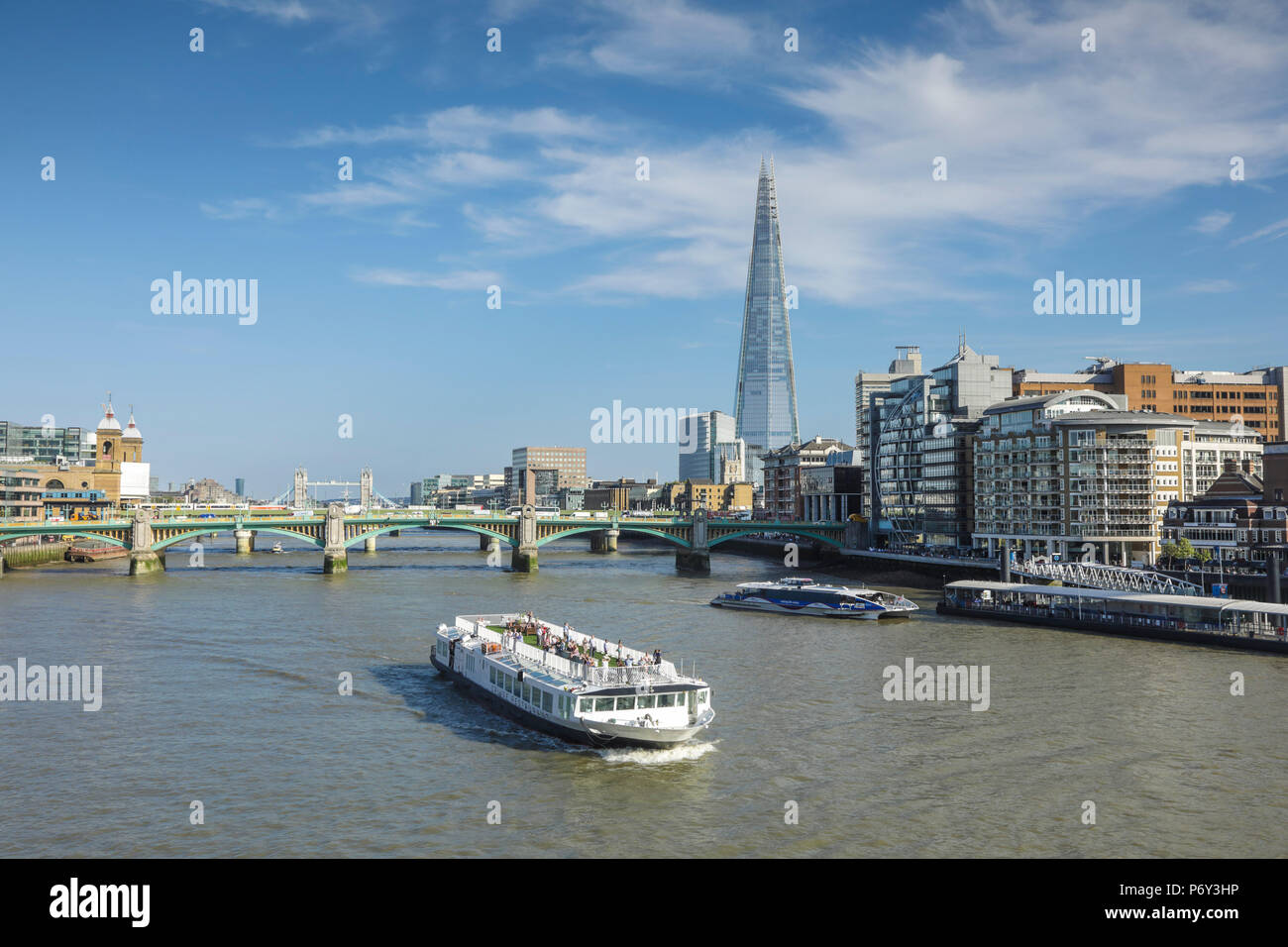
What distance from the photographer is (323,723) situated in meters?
37.8

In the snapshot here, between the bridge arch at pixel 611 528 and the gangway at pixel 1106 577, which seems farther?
the bridge arch at pixel 611 528

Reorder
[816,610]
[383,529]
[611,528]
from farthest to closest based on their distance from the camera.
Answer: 1. [383,529]
2. [611,528]
3. [816,610]

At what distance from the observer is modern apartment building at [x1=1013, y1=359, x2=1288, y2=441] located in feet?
454

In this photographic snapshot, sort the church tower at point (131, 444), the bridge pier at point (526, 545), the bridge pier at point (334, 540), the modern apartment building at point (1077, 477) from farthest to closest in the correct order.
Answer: the church tower at point (131, 444)
the bridge pier at point (526, 545)
the bridge pier at point (334, 540)
the modern apartment building at point (1077, 477)

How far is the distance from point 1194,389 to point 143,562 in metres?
137

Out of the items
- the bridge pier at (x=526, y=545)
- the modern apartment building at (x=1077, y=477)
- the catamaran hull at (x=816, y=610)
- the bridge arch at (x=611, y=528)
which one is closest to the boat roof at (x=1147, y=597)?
the catamaran hull at (x=816, y=610)

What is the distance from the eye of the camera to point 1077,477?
9538 cm

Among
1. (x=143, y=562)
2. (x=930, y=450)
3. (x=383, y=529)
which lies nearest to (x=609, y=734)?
(x=143, y=562)

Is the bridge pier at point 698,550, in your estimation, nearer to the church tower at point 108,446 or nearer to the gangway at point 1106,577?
the gangway at point 1106,577

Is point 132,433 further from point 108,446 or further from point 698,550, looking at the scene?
point 698,550

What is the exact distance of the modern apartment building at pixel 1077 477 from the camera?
9400 centimetres

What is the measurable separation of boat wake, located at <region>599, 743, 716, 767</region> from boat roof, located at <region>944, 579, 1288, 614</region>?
→ 131 feet
